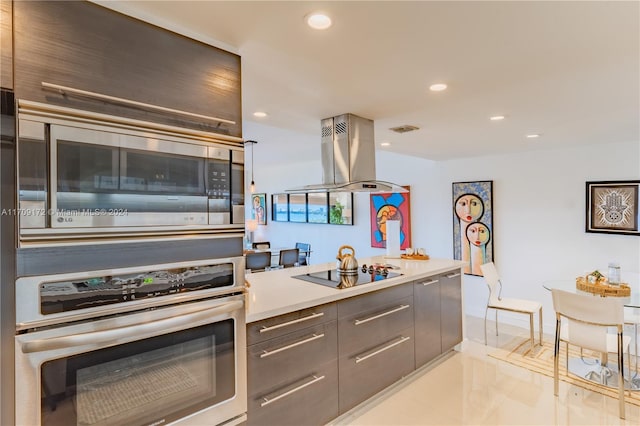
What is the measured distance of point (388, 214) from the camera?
18.4 feet

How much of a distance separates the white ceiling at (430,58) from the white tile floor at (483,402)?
2.24 meters

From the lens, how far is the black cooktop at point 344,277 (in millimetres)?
2562

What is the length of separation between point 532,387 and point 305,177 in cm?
501

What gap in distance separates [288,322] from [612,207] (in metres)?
3.97

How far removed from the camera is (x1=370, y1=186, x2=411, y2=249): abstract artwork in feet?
18.0

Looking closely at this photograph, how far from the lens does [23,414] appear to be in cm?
110

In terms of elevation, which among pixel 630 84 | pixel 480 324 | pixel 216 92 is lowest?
pixel 480 324

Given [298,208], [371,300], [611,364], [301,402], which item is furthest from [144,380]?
[298,208]

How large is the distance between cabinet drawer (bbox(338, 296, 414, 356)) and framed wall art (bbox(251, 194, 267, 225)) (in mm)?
5405

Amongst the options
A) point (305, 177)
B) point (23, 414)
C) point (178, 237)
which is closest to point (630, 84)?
point (178, 237)

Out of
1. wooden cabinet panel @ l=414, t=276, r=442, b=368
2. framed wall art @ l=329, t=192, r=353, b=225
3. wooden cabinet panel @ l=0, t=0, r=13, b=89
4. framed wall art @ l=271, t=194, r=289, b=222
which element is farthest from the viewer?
framed wall art @ l=271, t=194, r=289, b=222

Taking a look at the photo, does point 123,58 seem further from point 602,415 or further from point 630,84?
point 602,415

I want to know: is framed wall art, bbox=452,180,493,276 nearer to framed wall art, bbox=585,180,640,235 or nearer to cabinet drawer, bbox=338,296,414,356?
framed wall art, bbox=585,180,640,235

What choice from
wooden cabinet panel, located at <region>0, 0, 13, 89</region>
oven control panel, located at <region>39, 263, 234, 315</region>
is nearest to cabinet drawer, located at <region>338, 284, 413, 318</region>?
oven control panel, located at <region>39, 263, 234, 315</region>
